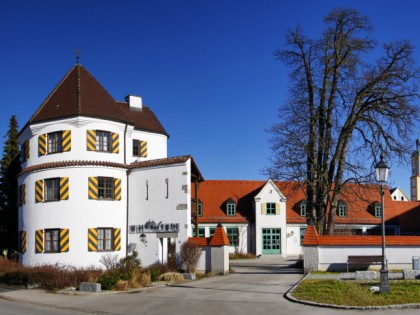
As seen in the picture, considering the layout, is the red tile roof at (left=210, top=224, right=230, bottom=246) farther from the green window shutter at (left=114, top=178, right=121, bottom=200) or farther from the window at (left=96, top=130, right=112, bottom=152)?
the window at (left=96, top=130, right=112, bottom=152)

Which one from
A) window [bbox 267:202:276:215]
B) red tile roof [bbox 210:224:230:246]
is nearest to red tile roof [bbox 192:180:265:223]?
window [bbox 267:202:276:215]

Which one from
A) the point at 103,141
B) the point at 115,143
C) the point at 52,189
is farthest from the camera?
the point at 115,143

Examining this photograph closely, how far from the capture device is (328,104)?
32562 millimetres

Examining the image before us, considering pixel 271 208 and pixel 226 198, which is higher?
pixel 226 198

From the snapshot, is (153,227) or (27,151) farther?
(27,151)

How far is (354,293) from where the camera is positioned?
18.4m

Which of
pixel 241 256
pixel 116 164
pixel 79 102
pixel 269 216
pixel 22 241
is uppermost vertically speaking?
pixel 79 102

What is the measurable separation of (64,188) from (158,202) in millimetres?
5472

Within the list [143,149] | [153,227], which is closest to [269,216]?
[143,149]

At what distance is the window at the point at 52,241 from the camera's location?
31391 mm

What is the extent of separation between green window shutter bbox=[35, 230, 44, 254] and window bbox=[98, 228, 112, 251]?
3.22 m

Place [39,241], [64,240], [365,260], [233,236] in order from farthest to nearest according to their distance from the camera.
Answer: [233,236] → [39,241] → [64,240] → [365,260]

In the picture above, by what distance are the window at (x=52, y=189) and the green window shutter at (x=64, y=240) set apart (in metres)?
2.05

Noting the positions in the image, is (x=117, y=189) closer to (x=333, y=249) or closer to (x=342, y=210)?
(x=333, y=249)
